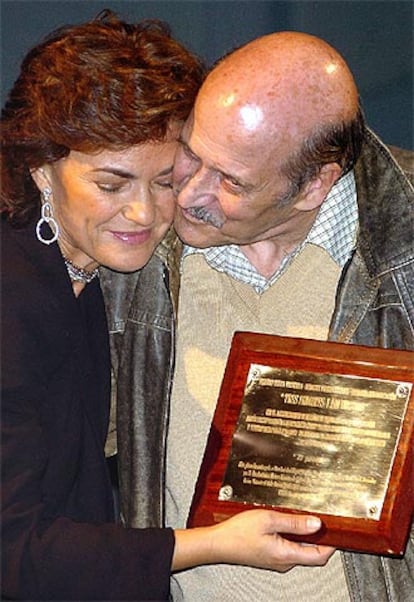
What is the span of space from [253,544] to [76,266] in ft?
1.82

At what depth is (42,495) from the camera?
208 cm

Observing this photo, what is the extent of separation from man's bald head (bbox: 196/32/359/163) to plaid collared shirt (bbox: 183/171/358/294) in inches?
5.7

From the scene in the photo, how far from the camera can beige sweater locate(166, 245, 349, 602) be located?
Answer: 225 centimetres

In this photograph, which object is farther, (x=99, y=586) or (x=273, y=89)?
(x=273, y=89)

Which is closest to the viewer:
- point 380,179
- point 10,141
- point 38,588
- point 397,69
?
point 38,588

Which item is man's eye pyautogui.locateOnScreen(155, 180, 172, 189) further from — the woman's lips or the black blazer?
the black blazer

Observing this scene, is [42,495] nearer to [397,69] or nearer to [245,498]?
[245,498]

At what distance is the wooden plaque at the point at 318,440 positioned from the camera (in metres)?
2.02

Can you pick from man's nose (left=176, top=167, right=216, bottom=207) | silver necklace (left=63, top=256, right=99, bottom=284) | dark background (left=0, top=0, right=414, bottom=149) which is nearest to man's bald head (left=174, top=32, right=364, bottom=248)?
→ man's nose (left=176, top=167, right=216, bottom=207)

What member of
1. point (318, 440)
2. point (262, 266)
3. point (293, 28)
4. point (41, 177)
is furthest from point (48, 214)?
Answer: point (293, 28)

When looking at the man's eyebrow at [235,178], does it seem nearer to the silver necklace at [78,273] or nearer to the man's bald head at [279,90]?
the man's bald head at [279,90]

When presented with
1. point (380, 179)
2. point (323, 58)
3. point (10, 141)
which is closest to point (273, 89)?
point (323, 58)

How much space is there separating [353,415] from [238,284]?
39 centimetres

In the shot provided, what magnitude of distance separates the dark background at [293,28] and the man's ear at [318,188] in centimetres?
63
